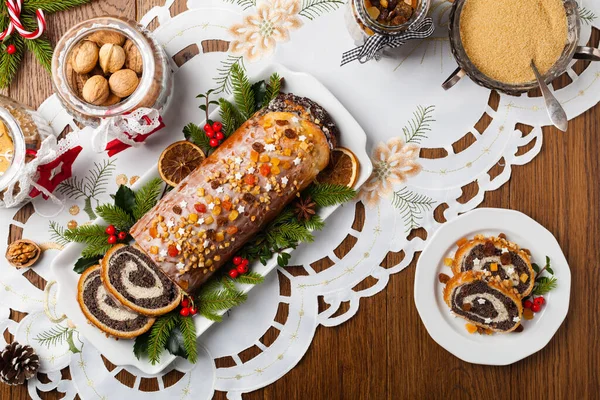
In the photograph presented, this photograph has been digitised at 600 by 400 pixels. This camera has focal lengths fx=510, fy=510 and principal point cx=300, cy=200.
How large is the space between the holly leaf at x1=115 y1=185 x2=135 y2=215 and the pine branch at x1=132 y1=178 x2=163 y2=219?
2 centimetres

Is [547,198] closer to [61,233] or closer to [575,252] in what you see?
[575,252]

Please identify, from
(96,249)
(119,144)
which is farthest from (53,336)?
(119,144)

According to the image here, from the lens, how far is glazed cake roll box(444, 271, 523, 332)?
1791 mm

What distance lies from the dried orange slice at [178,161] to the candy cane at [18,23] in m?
0.64

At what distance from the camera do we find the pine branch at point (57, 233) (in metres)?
1.89

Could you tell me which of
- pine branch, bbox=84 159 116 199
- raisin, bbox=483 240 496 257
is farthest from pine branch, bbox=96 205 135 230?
raisin, bbox=483 240 496 257

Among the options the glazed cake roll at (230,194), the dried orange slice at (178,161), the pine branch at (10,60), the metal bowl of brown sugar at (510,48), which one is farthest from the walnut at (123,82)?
the metal bowl of brown sugar at (510,48)

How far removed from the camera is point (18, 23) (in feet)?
5.95

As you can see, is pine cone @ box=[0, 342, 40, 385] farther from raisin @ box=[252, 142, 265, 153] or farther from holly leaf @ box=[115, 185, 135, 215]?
raisin @ box=[252, 142, 265, 153]

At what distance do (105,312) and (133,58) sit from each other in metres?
0.87

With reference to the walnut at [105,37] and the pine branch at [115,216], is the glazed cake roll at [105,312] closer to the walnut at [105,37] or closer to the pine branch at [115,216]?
the pine branch at [115,216]

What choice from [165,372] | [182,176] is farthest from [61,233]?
[165,372]

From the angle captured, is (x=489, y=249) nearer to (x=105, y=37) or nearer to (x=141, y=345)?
(x=141, y=345)

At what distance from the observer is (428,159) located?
1889 mm
